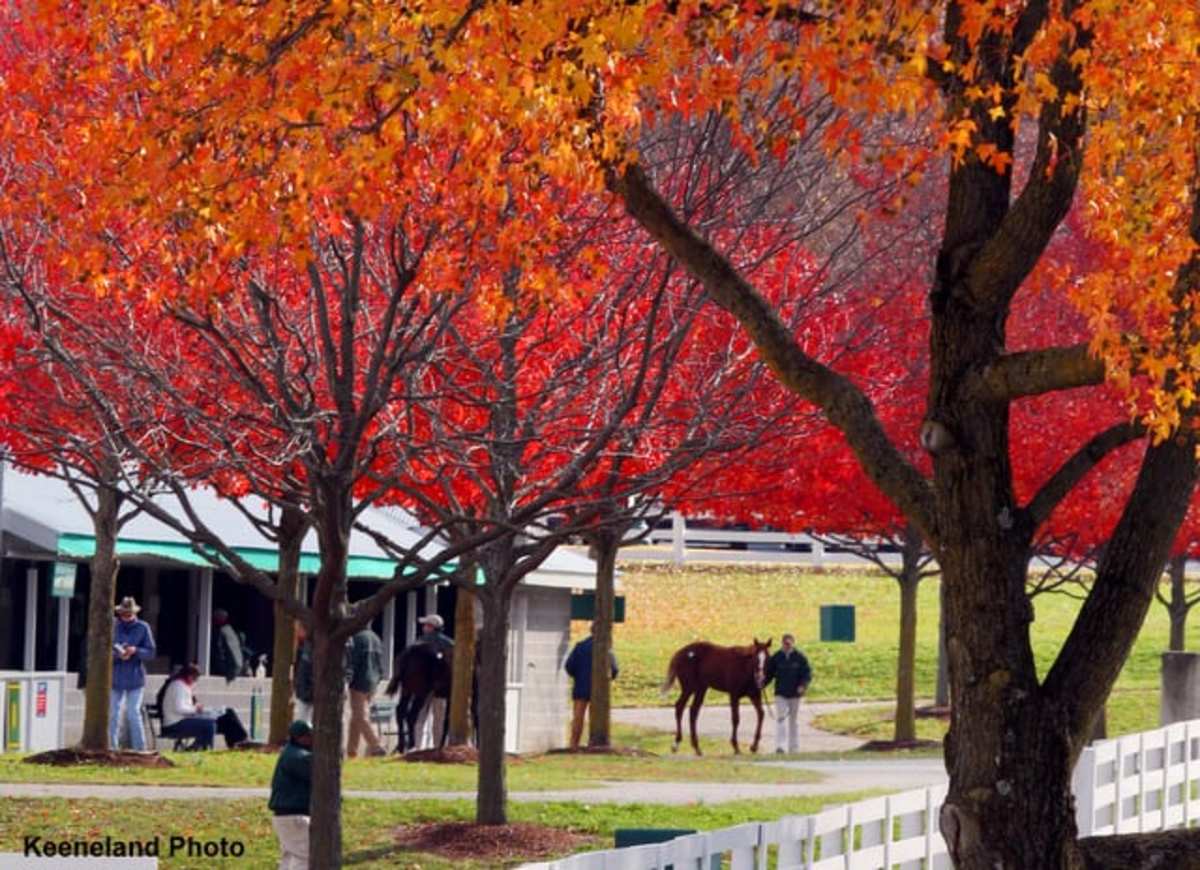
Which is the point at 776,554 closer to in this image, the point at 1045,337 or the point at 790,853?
the point at 1045,337

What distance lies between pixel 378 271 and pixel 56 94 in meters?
2.81

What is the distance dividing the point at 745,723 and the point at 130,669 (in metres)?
16.2

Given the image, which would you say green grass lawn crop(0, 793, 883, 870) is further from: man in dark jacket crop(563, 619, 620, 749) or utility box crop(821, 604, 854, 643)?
utility box crop(821, 604, 854, 643)

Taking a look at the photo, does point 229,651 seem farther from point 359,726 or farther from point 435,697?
point 359,726

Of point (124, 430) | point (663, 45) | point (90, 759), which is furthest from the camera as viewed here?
point (90, 759)

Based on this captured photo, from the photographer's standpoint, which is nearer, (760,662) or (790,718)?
(760,662)

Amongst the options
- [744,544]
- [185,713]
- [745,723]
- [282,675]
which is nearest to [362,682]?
[282,675]

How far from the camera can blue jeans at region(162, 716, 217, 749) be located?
2711 centimetres

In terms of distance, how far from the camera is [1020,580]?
1101 cm

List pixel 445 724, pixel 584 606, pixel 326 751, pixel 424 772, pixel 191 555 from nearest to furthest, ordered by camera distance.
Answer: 1. pixel 326 751
2. pixel 424 772
3. pixel 191 555
4. pixel 445 724
5. pixel 584 606

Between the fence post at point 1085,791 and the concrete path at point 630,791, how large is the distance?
395cm

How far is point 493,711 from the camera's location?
61.0 feet

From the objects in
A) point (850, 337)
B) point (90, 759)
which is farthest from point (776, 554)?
point (850, 337)

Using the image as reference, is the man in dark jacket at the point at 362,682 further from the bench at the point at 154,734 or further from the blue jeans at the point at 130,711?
the blue jeans at the point at 130,711
